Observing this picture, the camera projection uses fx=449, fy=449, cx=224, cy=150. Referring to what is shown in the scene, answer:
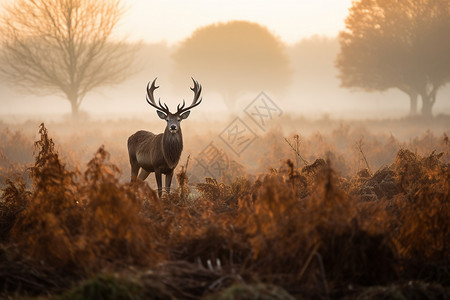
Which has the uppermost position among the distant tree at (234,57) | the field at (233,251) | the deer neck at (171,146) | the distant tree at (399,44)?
the distant tree at (234,57)

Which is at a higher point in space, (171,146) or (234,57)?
(234,57)

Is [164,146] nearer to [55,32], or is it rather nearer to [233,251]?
[233,251]

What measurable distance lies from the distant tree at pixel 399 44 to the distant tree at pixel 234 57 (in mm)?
20650

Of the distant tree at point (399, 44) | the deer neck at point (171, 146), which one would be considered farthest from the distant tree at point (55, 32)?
the deer neck at point (171, 146)

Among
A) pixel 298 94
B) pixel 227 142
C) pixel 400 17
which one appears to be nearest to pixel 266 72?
pixel 400 17

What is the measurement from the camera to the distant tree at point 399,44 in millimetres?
30438

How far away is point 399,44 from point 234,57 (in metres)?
25.3

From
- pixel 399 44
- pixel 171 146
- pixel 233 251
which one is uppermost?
pixel 399 44

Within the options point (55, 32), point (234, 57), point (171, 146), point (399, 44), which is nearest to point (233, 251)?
point (171, 146)

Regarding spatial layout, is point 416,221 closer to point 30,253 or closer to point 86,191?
point 86,191

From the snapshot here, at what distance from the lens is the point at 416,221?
13.8 ft

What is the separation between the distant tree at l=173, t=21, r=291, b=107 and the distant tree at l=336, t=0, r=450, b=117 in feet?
67.7

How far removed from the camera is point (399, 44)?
3156 cm

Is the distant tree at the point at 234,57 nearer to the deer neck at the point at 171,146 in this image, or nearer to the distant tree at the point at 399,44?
the distant tree at the point at 399,44
